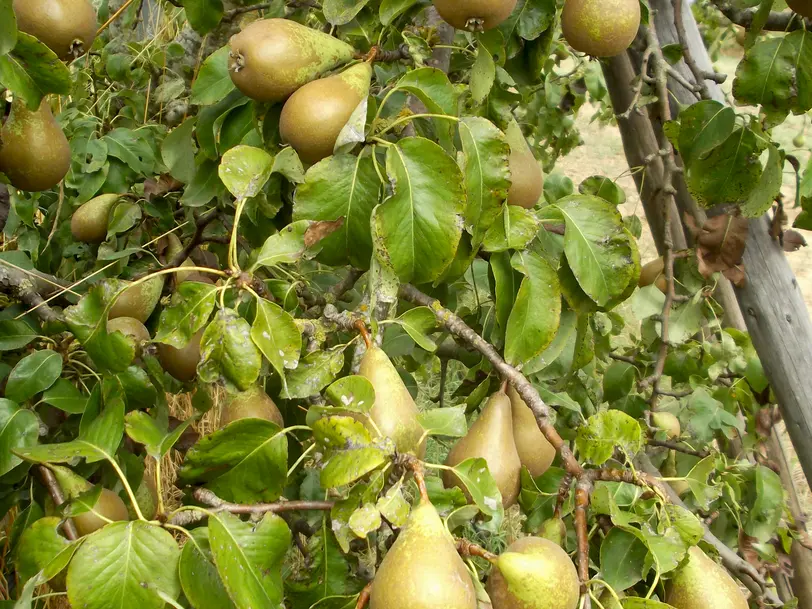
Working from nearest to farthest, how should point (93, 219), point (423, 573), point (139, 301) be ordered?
1. point (423, 573)
2. point (139, 301)
3. point (93, 219)

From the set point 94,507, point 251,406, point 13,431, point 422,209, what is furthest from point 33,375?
point 422,209

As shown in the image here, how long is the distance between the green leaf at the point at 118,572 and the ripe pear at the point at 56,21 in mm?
591

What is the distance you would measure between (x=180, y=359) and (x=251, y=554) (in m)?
0.38

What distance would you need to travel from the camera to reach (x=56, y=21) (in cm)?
89

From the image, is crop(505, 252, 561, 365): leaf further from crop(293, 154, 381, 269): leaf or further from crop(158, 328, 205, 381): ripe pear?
crop(158, 328, 205, 381): ripe pear

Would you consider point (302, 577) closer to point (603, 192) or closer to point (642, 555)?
point (642, 555)

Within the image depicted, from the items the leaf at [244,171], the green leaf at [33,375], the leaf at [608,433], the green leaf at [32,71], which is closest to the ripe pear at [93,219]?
the green leaf at [33,375]

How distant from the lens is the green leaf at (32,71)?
29.7 inches

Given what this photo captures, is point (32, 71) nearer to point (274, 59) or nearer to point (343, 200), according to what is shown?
point (274, 59)

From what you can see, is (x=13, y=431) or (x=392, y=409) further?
(x=13, y=431)

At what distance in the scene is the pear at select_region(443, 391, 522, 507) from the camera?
2.50ft

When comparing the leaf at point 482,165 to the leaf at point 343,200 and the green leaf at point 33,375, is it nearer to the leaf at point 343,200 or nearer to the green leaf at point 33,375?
the leaf at point 343,200

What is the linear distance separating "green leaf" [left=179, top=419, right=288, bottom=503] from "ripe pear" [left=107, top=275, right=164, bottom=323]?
454 mm

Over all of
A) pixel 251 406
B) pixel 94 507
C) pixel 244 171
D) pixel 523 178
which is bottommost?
pixel 94 507
